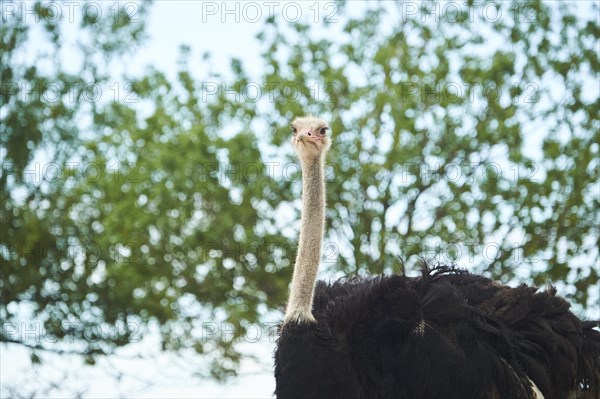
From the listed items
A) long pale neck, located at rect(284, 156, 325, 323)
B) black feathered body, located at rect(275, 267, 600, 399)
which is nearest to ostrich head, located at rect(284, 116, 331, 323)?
long pale neck, located at rect(284, 156, 325, 323)

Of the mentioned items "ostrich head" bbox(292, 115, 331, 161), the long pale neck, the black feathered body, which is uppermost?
"ostrich head" bbox(292, 115, 331, 161)

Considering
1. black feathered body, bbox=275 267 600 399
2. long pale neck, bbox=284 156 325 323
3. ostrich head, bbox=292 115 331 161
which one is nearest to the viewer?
black feathered body, bbox=275 267 600 399

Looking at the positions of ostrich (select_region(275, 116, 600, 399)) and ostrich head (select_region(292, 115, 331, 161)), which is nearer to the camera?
ostrich (select_region(275, 116, 600, 399))

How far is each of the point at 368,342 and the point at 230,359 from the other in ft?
32.3

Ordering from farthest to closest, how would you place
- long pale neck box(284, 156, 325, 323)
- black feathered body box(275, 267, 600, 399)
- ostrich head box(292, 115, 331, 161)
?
1. ostrich head box(292, 115, 331, 161)
2. long pale neck box(284, 156, 325, 323)
3. black feathered body box(275, 267, 600, 399)

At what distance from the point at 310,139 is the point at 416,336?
132cm

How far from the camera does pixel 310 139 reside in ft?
19.9

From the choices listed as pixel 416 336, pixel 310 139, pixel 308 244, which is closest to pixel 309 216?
pixel 308 244

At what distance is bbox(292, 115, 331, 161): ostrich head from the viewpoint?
6.07 metres

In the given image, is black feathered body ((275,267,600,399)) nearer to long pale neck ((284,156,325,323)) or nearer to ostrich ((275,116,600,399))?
ostrich ((275,116,600,399))

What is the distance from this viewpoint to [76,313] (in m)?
12.5

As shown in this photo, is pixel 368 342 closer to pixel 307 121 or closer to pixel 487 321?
pixel 487 321

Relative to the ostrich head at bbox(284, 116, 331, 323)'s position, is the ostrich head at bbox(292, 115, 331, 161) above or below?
above

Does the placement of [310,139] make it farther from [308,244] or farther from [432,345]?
[432,345]
